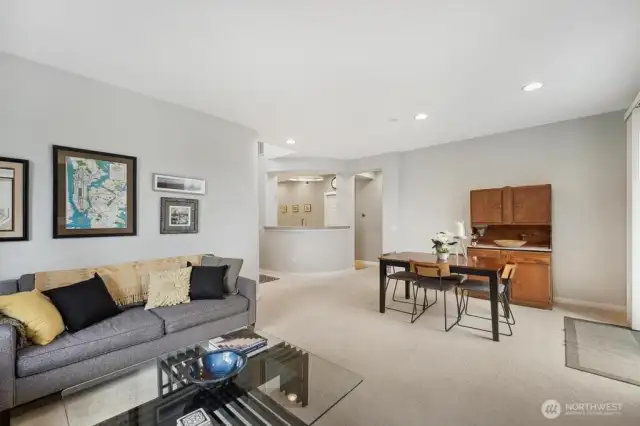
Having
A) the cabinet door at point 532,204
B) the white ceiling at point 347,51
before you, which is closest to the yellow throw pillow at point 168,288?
the white ceiling at point 347,51

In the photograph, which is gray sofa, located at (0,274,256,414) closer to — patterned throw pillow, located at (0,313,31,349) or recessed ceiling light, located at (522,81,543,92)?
patterned throw pillow, located at (0,313,31,349)

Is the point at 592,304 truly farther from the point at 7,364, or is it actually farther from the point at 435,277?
the point at 7,364

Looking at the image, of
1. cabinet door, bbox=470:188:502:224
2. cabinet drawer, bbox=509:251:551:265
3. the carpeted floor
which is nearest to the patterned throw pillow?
the carpeted floor

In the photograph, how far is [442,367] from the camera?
246 cm

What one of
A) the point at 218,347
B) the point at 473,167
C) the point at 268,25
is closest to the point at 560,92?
the point at 473,167

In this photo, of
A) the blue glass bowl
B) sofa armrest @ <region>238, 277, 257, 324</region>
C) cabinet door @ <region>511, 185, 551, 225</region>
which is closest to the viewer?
the blue glass bowl

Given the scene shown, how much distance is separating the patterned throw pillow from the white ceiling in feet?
6.53

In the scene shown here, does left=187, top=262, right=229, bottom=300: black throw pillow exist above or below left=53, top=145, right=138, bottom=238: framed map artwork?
below

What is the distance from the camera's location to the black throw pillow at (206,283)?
9.64 feet

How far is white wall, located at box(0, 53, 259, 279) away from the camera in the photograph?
2.47m

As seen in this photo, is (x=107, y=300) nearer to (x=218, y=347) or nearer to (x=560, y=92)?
(x=218, y=347)

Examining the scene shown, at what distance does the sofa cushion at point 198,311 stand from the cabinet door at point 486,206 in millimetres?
3812

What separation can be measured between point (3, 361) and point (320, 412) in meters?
1.91

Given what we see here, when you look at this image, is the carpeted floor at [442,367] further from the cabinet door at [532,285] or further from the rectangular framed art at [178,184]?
the rectangular framed art at [178,184]
